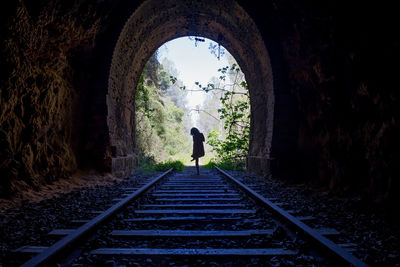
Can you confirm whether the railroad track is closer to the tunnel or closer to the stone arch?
the tunnel

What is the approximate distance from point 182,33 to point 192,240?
9.20m

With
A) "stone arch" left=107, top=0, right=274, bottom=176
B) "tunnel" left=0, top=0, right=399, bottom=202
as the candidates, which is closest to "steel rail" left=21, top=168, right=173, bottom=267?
"tunnel" left=0, top=0, right=399, bottom=202

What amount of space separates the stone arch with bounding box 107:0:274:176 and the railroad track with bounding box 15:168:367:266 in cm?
393

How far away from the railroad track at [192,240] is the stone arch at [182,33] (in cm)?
393

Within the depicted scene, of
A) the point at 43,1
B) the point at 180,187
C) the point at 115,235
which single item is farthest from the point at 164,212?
the point at 43,1

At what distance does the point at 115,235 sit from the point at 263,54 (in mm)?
6320

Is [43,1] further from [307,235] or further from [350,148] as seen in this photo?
[350,148]

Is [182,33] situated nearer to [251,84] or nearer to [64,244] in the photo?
[251,84]

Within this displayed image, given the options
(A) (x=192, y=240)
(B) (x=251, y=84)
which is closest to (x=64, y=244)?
(A) (x=192, y=240)

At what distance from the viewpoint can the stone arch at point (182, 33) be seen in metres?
7.21

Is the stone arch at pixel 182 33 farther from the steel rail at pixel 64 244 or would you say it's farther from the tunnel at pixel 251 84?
the steel rail at pixel 64 244

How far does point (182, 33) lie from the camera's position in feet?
33.6

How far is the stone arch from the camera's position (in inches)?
284

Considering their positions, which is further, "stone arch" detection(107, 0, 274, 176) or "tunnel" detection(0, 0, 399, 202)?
"stone arch" detection(107, 0, 274, 176)
